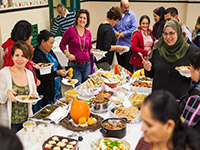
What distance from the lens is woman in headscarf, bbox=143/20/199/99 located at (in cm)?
272

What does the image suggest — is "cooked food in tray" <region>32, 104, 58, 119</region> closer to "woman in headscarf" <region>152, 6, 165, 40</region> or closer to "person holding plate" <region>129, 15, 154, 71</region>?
"person holding plate" <region>129, 15, 154, 71</region>

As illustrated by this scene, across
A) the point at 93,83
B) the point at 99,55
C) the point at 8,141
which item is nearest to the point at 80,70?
the point at 99,55

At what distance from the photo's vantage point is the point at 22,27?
2947 millimetres

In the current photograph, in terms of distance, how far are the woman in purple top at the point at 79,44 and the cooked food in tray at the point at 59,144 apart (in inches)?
69.7

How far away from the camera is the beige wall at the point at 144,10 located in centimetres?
715

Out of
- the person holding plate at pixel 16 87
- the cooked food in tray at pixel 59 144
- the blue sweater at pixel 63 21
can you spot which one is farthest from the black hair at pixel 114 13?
the cooked food in tray at pixel 59 144

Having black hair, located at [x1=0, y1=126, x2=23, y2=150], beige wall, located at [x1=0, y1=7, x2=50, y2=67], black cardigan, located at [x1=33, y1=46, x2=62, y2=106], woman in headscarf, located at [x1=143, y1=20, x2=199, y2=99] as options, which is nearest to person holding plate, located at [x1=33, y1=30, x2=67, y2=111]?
black cardigan, located at [x1=33, y1=46, x2=62, y2=106]

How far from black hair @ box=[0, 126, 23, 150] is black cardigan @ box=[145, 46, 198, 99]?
7.21 ft

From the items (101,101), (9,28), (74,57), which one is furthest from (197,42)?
(9,28)

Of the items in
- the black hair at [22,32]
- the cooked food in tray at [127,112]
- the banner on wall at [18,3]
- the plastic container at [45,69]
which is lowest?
the cooked food in tray at [127,112]

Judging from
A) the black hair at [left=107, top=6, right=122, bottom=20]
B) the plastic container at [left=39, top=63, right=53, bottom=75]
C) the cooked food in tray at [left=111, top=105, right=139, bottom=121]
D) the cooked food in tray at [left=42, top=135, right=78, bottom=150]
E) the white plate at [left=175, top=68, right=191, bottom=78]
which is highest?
the black hair at [left=107, top=6, right=122, bottom=20]

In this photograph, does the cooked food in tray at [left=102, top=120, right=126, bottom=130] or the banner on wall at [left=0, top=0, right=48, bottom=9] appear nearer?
the cooked food in tray at [left=102, top=120, right=126, bottom=130]

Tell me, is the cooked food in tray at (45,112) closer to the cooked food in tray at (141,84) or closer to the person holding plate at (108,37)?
the cooked food in tray at (141,84)

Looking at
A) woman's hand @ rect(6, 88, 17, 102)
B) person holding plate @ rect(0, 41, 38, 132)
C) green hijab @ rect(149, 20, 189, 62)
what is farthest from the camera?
green hijab @ rect(149, 20, 189, 62)
